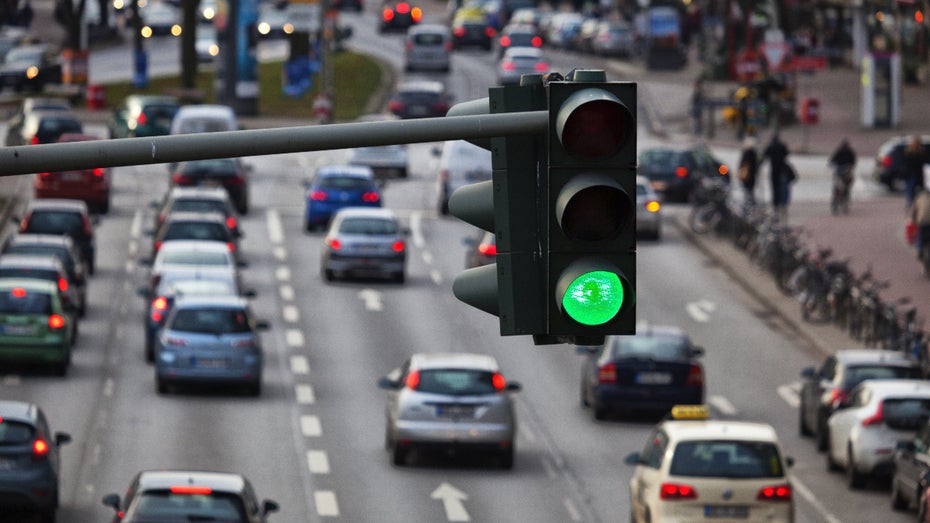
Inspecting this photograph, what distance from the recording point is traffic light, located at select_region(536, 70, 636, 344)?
7.23 meters

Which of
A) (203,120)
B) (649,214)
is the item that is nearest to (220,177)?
(203,120)

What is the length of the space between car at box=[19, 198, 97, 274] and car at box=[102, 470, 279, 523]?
2533 cm

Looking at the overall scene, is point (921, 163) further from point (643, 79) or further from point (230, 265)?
point (643, 79)

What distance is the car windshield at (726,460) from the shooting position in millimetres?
21453

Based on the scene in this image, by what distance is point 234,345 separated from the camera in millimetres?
32594

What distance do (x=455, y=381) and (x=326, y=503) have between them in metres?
2.47

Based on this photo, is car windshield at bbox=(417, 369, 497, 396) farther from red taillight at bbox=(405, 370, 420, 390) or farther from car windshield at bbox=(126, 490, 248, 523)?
car windshield at bbox=(126, 490, 248, 523)

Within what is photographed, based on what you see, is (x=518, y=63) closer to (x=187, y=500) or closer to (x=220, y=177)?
(x=220, y=177)

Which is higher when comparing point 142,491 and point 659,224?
point 142,491

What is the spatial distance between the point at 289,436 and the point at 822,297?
13.2m

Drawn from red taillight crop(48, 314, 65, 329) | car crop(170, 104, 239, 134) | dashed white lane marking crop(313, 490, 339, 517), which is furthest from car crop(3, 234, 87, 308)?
dashed white lane marking crop(313, 490, 339, 517)

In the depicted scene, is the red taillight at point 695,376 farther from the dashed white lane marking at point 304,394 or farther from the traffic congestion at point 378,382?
the dashed white lane marking at point 304,394

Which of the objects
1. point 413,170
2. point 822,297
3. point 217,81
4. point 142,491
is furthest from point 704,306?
point 217,81

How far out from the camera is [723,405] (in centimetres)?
3384
